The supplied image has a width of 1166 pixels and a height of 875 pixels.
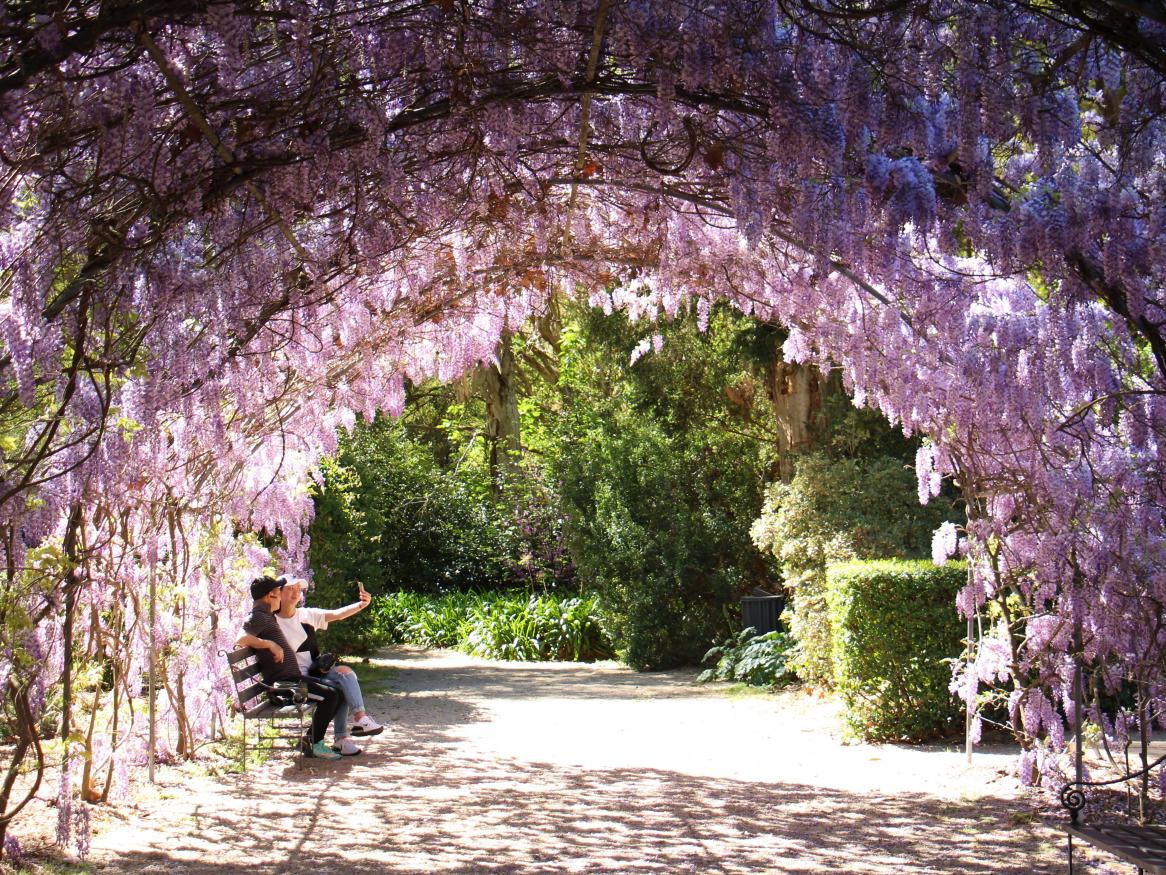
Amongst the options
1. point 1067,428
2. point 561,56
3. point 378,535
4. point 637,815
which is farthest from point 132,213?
point 378,535

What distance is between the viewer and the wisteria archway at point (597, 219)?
3.67 meters

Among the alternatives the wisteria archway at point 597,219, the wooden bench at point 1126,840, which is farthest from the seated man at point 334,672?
the wooden bench at point 1126,840

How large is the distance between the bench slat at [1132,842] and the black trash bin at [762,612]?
698cm

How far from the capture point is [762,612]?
10.8 metres

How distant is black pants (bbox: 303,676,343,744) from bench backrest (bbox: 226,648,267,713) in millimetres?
285

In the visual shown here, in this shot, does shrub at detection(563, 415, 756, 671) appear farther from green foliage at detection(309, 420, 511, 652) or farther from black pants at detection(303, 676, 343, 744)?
black pants at detection(303, 676, 343, 744)

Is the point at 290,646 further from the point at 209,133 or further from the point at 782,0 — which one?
the point at 782,0

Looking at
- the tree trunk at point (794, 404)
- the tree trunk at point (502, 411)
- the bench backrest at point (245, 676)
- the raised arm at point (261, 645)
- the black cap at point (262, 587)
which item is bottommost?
the bench backrest at point (245, 676)

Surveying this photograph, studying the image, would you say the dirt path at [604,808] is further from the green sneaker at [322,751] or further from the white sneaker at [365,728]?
the white sneaker at [365,728]

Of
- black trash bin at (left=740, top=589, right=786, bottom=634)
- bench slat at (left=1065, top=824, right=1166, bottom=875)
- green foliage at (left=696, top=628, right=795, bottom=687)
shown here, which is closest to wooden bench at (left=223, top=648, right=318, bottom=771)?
bench slat at (left=1065, top=824, right=1166, bottom=875)

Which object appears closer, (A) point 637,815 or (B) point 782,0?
Answer: (B) point 782,0

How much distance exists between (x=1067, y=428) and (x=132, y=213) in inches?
142

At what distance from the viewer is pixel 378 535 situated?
1167 centimetres

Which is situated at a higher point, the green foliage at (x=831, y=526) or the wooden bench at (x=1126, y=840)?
the green foliage at (x=831, y=526)
